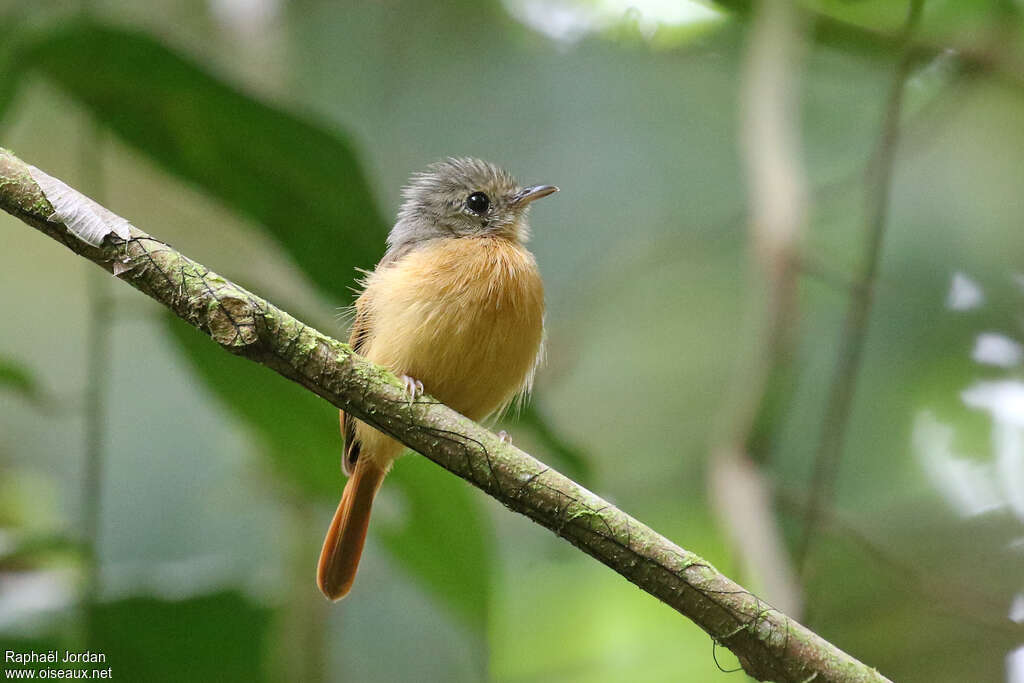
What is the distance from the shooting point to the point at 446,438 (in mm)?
2219

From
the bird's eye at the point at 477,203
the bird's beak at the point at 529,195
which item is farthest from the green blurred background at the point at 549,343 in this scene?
the bird's beak at the point at 529,195

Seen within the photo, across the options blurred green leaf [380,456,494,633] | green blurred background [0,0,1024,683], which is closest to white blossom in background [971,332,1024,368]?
green blurred background [0,0,1024,683]

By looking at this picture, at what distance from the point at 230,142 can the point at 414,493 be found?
1.14 metres

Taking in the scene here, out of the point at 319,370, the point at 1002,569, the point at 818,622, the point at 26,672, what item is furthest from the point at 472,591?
the point at 1002,569

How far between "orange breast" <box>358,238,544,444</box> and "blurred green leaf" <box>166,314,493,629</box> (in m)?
0.27

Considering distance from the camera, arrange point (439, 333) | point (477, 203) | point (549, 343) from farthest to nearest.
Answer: point (549, 343) < point (477, 203) < point (439, 333)

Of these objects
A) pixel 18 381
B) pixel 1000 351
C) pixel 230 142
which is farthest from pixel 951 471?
pixel 18 381

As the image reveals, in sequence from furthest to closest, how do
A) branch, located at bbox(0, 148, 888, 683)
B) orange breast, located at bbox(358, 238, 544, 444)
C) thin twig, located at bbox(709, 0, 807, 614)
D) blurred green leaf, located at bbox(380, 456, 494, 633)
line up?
1. thin twig, located at bbox(709, 0, 807, 614)
2. orange breast, located at bbox(358, 238, 544, 444)
3. blurred green leaf, located at bbox(380, 456, 494, 633)
4. branch, located at bbox(0, 148, 888, 683)

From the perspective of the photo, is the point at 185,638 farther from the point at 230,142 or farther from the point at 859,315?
the point at 859,315

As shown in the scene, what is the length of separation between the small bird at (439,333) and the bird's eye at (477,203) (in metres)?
0.10

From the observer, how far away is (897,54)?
4.63m

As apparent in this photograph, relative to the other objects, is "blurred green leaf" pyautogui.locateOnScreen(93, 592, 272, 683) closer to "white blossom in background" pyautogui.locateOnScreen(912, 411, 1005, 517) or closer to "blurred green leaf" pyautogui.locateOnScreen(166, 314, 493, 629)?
"blurred green leaf" pyautogui.locateOnScreen(166, 314, 493, 629)

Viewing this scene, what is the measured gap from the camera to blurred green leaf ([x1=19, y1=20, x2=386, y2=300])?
9.27 feet

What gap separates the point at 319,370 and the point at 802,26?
3.24 m
